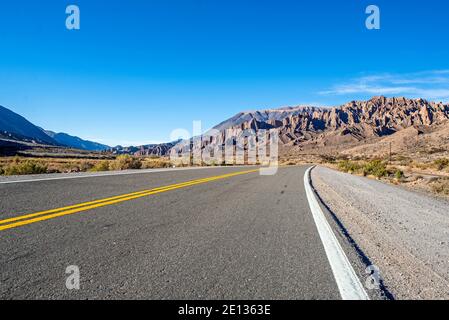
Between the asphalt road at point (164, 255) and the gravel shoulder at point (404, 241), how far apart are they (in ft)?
2.38

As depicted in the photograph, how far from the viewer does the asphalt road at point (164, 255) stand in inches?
116

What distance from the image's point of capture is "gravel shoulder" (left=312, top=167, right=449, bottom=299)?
3.33 m

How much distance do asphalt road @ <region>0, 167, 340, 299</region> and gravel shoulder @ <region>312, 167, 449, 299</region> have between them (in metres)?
0.72

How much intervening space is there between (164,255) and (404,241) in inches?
152

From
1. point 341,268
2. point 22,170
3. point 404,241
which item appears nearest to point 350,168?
point 22,170

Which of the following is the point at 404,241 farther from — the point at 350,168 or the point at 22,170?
the point at 350,168

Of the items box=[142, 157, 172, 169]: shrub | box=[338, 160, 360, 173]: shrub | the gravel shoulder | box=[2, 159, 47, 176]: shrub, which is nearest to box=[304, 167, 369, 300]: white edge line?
the gravel shoulder

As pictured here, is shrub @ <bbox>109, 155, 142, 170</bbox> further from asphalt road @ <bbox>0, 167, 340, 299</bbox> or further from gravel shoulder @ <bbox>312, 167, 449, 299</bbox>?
gravel shoulder @ <bbox>312, 167, 449, 299</bbox>

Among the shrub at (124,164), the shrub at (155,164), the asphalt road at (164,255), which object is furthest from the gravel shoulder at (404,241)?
the shrub at (155,164)

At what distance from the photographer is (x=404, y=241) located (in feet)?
17.2
